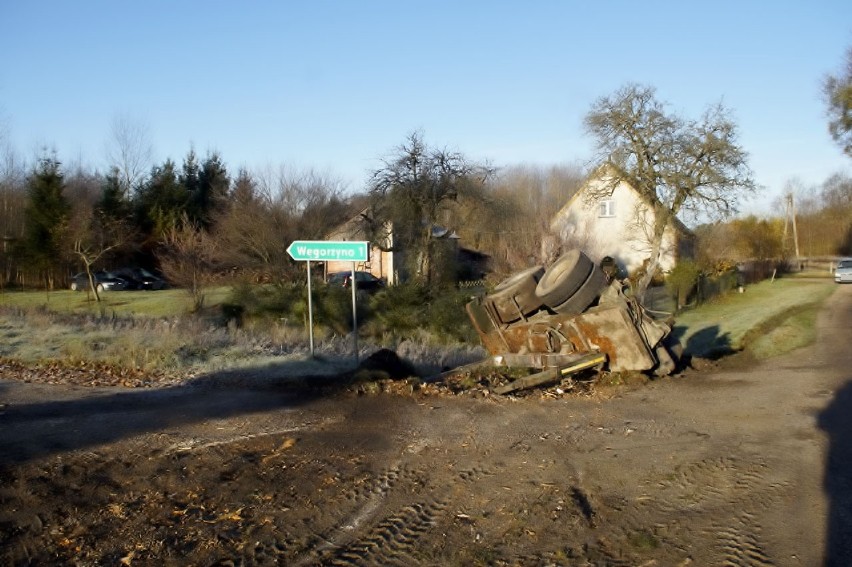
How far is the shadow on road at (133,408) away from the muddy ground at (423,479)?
5 centimetres

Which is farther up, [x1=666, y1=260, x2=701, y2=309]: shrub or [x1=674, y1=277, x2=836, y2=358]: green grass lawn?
[x1=666, y1=260, x2=701, y2=309]: shrub

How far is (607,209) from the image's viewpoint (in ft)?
165

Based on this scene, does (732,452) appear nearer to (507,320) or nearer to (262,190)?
(507,320)

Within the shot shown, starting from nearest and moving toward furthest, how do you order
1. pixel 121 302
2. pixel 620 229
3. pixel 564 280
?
pixel 564 280, pixel 121 302, pixel 620 229

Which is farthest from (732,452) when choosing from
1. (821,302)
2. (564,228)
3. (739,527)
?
(564,228)

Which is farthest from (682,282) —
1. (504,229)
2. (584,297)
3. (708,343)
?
(584,297)

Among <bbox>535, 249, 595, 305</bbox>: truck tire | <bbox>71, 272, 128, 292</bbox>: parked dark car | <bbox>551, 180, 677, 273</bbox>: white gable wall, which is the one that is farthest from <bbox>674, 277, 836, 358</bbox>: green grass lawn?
<bbox>71, 272, 128, 292</bbox>: parked dark car

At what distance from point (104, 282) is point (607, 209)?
103 ft

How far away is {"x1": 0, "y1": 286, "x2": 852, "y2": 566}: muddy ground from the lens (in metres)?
5.22

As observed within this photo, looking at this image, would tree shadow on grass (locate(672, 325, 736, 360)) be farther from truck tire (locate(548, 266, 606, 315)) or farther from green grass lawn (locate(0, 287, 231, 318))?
green grass lawn (locate(0, 287, 231, 318))

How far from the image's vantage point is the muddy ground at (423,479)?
5.22 meters

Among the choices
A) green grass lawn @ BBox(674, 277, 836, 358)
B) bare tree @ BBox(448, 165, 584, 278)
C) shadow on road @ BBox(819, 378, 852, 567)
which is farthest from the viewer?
bare tree @ BBox(448, 165, 584, 278)

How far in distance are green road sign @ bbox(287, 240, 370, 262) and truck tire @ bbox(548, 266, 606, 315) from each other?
3.65 m

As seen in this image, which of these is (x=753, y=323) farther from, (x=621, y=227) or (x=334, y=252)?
(x=621, y=227)
